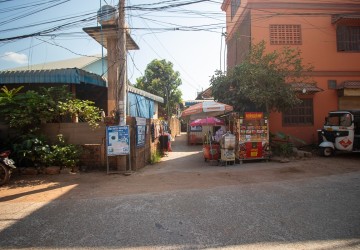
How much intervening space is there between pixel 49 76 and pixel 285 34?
510 inches

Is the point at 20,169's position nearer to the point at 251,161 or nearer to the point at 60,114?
the point at 60,114

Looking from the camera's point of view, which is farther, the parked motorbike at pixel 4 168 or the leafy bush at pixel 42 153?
the leafy bush at pixel 42 153

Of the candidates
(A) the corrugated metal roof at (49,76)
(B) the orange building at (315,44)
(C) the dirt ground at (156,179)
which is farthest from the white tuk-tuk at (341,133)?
(A) the corrugated metal roof at (49,76)

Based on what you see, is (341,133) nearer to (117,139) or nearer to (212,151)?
(212,151)

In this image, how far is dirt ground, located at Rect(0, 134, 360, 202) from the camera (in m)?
6.60

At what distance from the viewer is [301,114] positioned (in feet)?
47.4

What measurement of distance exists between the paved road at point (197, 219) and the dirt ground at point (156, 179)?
0.96ft

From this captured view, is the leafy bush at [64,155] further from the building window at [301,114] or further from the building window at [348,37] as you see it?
the building window at [348,37]

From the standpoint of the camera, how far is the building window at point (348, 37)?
49.1 feet

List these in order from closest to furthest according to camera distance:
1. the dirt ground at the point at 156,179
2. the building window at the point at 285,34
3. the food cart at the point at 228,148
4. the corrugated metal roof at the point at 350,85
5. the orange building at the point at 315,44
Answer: the dirt ground at the point at 156,179
the food cart at the point at 228,148
the corrugated metal roof at the point at 350,85
the orange building at the point at 315,44
the building window at the point at 285,34

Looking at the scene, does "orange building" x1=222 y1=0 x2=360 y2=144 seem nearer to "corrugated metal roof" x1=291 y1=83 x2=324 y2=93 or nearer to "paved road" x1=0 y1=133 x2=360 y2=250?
"corrugated metal roof" x1=291 y1=83 x2=324 y2=93

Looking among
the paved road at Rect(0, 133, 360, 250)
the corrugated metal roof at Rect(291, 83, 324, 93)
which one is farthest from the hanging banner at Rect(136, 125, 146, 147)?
the corrugated metal roof at Rect(291, 83, 324, 93)

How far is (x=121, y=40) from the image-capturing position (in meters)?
9.21

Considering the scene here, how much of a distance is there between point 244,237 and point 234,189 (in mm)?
2759
